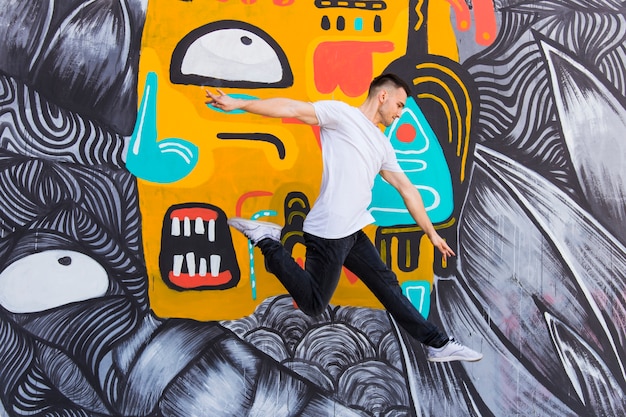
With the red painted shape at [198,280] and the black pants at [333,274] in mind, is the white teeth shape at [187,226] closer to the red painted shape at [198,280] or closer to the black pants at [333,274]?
the red painted shape at [198,280]

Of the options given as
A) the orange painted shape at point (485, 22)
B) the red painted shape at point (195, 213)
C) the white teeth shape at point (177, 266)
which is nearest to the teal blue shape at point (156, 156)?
the red painted shape at point (195, 213)

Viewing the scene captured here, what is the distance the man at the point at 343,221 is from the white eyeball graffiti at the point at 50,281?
1.32 m

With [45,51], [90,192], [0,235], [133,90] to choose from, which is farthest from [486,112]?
[0,235]

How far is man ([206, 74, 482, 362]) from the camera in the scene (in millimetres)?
3781

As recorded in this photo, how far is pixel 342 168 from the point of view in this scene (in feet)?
12.6

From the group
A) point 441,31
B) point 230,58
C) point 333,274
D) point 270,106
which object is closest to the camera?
point 270,106

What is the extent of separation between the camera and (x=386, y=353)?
179 inches

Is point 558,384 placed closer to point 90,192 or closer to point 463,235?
point 463,235

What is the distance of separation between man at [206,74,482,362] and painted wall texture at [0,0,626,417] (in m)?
0.59

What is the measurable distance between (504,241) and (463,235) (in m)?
0.33

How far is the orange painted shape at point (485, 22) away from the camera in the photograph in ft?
15.3

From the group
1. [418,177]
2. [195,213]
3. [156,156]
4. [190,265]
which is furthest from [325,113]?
[190,265]

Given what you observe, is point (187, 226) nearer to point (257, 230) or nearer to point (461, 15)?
point (257, 230)

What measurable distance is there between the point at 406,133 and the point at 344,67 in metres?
0.71
